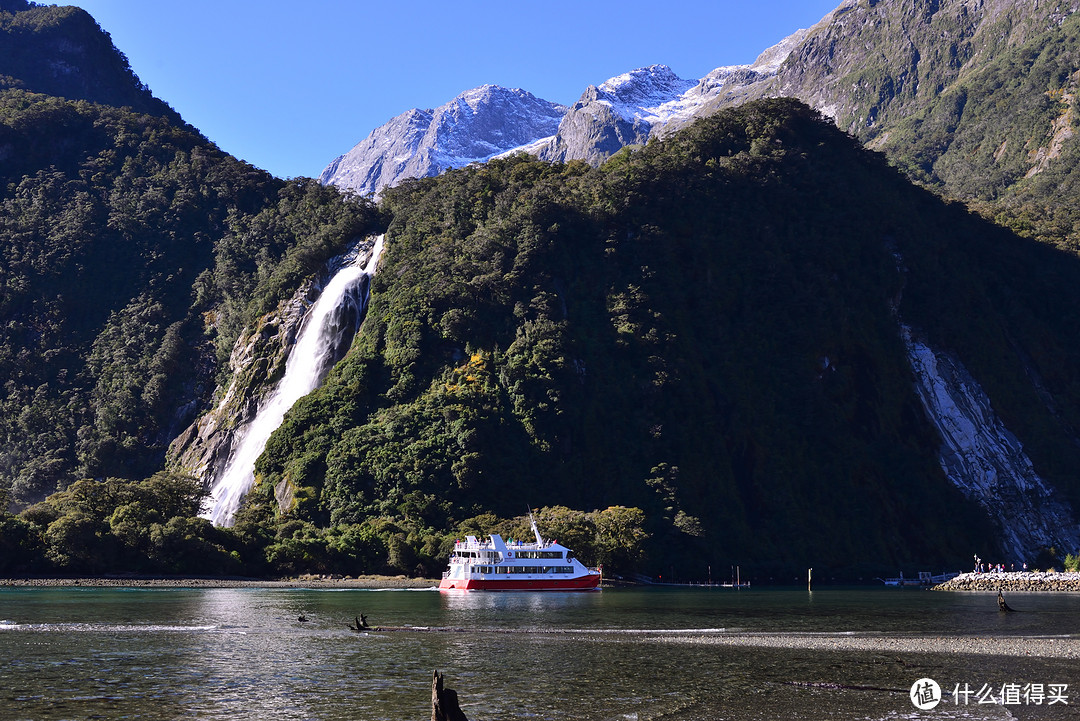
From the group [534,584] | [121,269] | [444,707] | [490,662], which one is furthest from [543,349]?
[444,707]

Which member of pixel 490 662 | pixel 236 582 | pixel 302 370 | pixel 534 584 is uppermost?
pixel 302 370

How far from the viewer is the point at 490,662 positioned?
3781 cm

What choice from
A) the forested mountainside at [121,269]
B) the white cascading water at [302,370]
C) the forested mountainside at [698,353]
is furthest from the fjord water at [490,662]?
the forested mountainside at [121,269]

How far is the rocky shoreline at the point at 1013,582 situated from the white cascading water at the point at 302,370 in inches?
2826

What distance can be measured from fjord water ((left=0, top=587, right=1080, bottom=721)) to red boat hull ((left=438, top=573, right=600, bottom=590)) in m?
15.5

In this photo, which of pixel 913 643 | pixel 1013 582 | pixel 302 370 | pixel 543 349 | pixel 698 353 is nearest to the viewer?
pixel 913 643

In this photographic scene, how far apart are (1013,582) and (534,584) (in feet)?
153

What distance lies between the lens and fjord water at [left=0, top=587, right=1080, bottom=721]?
1127 inches

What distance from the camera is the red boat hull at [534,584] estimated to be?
81.6 m

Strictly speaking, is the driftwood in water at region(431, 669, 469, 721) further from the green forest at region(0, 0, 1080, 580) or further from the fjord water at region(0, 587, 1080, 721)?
the green forest at region(0, 0, 1080, 580)

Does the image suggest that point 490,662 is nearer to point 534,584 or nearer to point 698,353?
point 534,584

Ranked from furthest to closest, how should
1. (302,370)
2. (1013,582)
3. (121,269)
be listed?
(121,269)
(302,370)
(1013,582)

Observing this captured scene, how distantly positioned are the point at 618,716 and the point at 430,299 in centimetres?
9250

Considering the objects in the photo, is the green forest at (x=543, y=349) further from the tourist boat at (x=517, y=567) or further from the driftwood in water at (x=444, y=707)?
the driftwood in water at (x=444, y=707)
